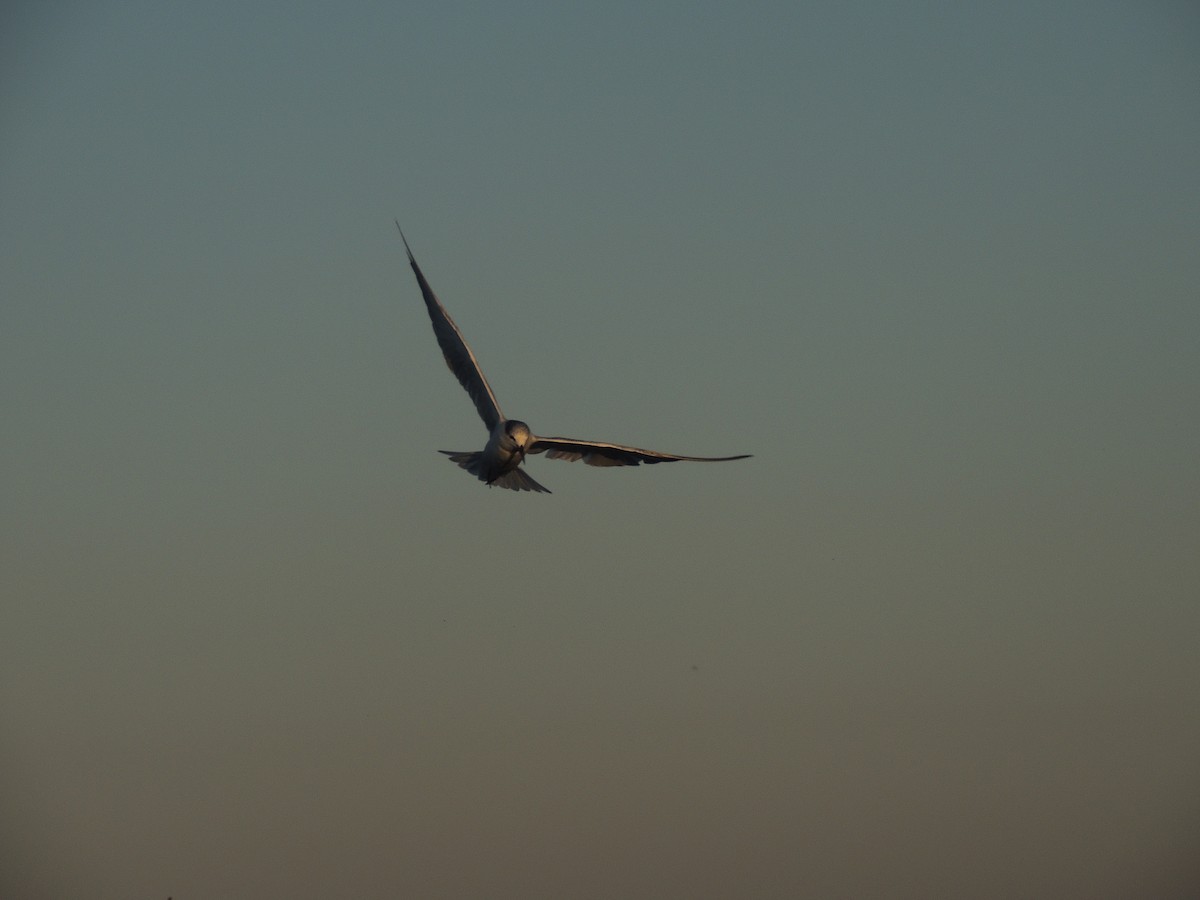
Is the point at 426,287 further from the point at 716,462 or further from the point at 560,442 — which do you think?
the point at 716,462

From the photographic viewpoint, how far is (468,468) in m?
46.3

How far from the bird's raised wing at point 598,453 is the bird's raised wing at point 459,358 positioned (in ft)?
5.35

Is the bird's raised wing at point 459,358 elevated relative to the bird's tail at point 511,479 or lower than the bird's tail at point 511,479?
elevated

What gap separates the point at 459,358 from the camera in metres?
47.6

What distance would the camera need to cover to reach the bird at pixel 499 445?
4459 centimetres

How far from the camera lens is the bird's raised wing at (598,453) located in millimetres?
45594

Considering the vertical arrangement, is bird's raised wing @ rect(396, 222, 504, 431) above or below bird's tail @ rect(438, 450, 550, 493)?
above

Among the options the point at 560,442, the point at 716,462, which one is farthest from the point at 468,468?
the point at 716,462

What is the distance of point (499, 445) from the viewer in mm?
44250

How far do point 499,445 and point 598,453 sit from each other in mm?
3624

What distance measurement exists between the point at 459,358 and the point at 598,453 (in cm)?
509

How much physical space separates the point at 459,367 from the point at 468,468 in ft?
10.8

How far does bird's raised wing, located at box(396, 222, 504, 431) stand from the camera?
46.5 m

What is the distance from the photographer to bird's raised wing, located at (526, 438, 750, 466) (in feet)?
150
